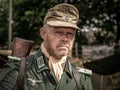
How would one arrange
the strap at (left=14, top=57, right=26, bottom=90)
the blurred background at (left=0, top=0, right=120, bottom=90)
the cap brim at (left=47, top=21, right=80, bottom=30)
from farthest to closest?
1. the blurred background at (left=0, top=0, right=120, bottom=90)
2. the cap brim at (left=47, top=21, right=80, bottom=30)
3. the strap at (left=14, top=57, right=26, bottom=90)

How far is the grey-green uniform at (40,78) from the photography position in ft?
8.30

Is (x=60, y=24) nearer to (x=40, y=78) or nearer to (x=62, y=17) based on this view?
(x=62, y=17)

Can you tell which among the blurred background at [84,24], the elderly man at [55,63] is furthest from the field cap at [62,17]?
the blurred background at [84,24]

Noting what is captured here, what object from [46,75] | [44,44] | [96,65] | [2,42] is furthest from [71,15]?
[2,42]

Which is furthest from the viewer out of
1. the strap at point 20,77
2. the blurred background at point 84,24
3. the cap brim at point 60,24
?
the blurred background at point 84,24

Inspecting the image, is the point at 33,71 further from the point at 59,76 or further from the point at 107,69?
the point at 107,69

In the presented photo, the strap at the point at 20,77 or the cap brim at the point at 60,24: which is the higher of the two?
the cap brim at the point at 60,24

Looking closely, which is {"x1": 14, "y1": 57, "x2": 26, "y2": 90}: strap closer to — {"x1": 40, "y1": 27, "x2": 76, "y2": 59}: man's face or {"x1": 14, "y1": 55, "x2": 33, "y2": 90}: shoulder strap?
{"x1": 14, "y1": 55, "x2": 33, "y2": 90}: shoulder strap

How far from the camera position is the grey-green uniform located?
2531 millimetres

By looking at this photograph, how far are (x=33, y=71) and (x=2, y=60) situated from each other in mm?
2686

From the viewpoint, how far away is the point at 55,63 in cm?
268

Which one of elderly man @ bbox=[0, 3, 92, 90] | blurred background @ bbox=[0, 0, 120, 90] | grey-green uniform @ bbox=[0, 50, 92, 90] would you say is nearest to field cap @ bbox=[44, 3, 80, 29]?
elderly man @ bbox=[0, 3, 92, 90]

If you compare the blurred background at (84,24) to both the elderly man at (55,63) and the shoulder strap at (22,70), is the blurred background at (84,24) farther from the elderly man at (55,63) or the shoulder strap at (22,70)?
the shoulder strap at (22,70)

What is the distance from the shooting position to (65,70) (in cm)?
273
